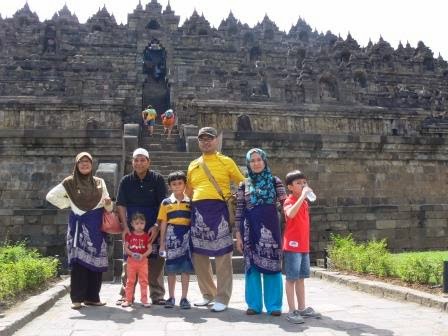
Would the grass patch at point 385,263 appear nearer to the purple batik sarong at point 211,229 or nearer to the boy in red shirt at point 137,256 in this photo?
the purple batik sarong at point 211,229

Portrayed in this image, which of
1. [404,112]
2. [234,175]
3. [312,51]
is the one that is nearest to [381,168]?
[234,175]

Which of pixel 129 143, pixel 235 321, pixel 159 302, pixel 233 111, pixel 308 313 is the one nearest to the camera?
pixel 235 321

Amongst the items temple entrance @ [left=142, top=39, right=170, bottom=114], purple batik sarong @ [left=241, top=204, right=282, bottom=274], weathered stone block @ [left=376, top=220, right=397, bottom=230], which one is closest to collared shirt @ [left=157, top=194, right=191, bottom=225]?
purple batik sarong @ [left=241, top=204, right=282, bottom=274]

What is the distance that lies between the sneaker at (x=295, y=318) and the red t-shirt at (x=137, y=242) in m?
1.93

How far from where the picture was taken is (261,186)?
18.6ft

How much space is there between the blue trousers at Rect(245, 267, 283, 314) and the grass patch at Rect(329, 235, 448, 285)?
247 centimetres

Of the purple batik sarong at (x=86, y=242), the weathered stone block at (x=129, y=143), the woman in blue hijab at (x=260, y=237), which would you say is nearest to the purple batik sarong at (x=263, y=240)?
the woman in blue hijab at (x=260, y=237)

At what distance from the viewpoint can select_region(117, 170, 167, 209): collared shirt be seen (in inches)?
246

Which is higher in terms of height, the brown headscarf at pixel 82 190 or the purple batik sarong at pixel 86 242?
the brown headscarf at pixel 82 190

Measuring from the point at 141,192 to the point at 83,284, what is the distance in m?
1.30

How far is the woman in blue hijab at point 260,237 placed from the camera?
219 inches

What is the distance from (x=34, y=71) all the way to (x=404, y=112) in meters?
20.1

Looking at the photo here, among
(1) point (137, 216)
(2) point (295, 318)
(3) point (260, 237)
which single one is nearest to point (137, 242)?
(1) point (137, 216)

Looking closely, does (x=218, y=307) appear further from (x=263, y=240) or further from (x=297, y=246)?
(x=297, y=246)
